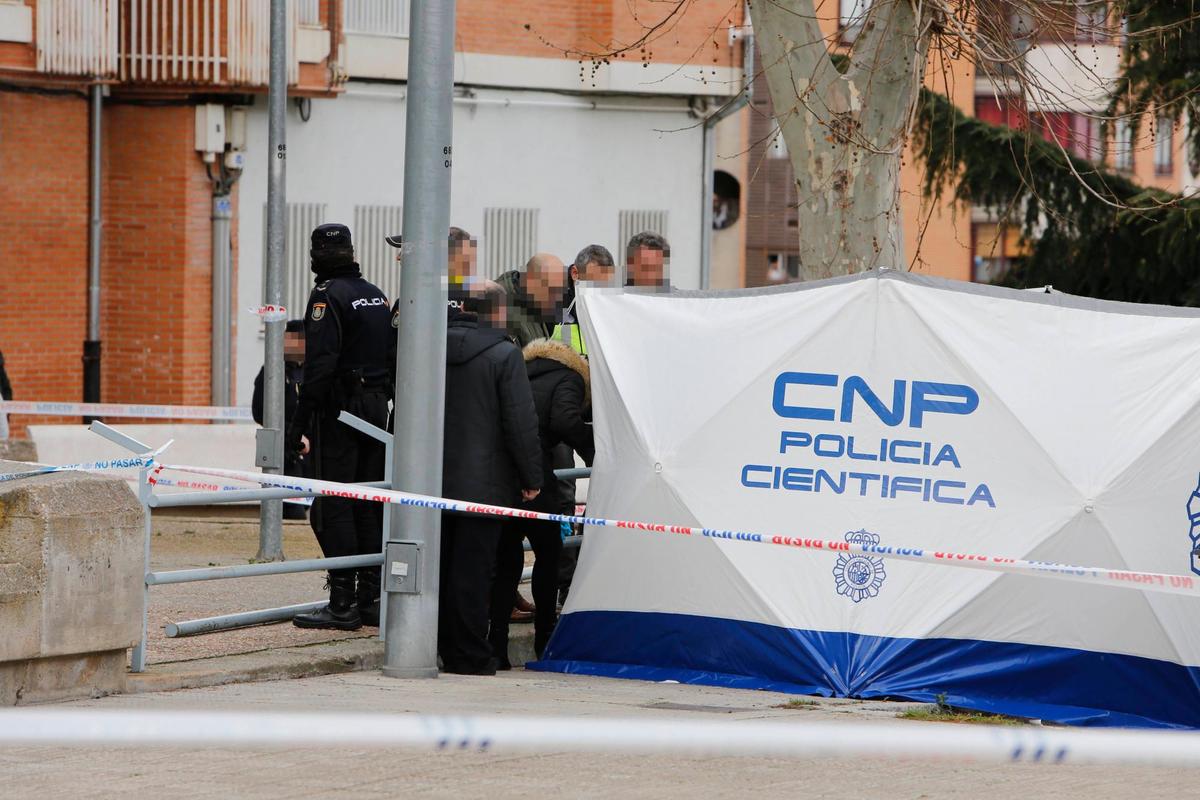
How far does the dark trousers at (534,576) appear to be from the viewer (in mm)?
8938

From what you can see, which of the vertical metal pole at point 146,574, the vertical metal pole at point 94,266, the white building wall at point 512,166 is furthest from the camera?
the white building wall at point 512,166

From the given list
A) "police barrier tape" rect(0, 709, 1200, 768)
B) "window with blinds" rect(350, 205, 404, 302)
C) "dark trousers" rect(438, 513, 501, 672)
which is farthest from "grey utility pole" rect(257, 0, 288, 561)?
"police barrier tape" rect(0, 709, 1200, 768)

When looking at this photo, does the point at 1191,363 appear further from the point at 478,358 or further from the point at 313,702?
the point at 313,702

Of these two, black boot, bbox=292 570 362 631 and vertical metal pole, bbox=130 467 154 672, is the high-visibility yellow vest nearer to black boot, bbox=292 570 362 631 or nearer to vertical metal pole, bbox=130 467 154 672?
black boot, bbox=292 570 362 631

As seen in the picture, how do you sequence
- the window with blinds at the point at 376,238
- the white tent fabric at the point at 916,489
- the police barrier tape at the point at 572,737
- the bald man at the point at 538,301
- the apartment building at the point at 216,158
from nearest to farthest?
the police barrier tape at the point at 572,737, the white tent fabric at the point at 916,489, the bald man at the point at 538,301, the apartment building at the point at 216,158, the window with blinds at the point at 376,238

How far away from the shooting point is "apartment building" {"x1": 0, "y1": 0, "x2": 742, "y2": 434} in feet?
64.3

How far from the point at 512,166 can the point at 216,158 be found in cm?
387

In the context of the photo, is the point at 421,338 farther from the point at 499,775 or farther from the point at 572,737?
the point at 572,737

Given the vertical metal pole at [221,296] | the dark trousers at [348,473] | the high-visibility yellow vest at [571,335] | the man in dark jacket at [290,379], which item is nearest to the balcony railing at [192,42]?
the vertical metal pole at [221,296]

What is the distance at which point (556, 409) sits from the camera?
900 cm

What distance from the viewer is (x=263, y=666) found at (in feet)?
26.5

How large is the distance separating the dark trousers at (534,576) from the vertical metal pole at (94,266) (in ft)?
39.2

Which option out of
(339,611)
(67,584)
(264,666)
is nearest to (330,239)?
(339,611)

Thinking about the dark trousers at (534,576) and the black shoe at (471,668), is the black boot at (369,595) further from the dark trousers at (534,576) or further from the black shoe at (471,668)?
the black shoe at (471,668)
